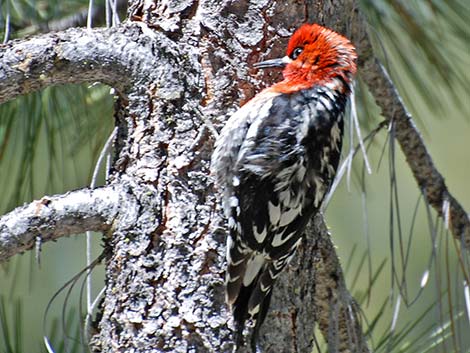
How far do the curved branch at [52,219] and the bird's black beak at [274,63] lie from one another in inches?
20.2

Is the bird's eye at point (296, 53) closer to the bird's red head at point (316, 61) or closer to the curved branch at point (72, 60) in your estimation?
the bird's red head at point (316, 61)

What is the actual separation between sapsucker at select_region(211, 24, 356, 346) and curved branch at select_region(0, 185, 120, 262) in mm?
290

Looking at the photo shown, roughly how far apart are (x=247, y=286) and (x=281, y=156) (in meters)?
0.36

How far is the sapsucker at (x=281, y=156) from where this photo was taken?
2098mm

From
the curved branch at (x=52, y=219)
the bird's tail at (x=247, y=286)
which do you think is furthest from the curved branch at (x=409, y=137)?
the curved branch at (x=52, y=219)

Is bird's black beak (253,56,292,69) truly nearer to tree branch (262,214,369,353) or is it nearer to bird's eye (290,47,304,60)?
bird's eye (290,47,304,60)

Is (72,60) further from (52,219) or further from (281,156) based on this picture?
(281,156)

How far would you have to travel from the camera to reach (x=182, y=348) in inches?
75.4

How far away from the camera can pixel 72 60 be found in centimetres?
201

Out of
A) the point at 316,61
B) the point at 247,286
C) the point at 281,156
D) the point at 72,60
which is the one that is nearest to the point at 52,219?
the point at 72,60

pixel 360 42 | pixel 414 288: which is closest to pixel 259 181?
pixel 360 42

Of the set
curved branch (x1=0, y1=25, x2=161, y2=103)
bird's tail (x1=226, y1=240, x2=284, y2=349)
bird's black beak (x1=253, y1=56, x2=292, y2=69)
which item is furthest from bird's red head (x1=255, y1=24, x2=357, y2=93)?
bird's tail (x1=226, y1=240, x2=284, y2=349)

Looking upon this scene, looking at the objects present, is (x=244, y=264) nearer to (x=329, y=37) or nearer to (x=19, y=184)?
(x=329, y=37)

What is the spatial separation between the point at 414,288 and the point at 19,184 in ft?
9.85
